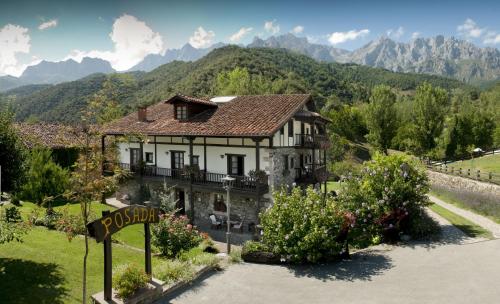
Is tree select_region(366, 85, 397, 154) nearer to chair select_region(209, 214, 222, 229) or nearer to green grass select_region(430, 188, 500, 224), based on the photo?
green grass select_region(430, 188, 500, 224)

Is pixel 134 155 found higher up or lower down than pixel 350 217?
higher up

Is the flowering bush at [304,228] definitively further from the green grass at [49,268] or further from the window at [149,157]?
the window at [149,157]

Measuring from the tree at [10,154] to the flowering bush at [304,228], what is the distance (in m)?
9.37

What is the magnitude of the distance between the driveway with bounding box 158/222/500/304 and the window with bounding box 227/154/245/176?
965 centimetres

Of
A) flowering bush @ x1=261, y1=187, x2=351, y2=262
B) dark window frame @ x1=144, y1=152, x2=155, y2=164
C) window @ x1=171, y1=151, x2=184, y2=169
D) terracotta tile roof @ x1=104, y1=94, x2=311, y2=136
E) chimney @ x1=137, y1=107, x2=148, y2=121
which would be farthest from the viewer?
chimney @ x1=137, y1=107, x2=148, y2=121

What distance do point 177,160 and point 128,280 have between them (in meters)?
16.8

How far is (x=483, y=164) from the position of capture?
151 ft

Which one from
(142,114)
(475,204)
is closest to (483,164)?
(475,204)

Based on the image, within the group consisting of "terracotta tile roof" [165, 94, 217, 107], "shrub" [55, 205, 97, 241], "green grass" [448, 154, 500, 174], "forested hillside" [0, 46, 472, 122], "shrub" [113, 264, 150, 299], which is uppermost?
"forested hillside" [0, 46, 472, 122]

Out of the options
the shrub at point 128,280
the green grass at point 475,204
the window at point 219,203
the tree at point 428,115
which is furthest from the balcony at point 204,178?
the tree at point 428,115

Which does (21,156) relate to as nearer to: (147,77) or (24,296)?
(24,296)

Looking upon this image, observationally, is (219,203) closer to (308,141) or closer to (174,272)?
(308,141)

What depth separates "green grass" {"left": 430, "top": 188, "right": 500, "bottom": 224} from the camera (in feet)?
79.2

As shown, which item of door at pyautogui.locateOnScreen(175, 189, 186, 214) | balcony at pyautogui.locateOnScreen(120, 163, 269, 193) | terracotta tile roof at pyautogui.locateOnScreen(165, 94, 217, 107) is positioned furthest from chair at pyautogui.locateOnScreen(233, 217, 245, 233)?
terracotta tile roof at pyautogui.locateOnScreen(165, 94, 217, 107)
